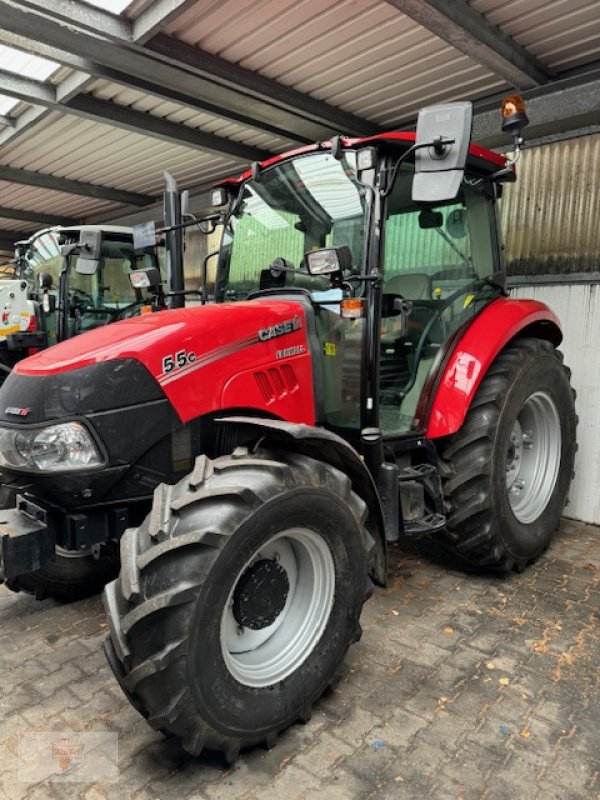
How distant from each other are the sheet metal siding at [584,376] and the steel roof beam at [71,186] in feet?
19.1

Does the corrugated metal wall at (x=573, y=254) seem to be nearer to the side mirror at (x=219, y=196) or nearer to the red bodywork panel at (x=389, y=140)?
the red bodywork panel at (x=389, y=140)

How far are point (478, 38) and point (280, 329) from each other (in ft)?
7.28

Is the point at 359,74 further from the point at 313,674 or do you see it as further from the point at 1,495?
the point at 313,674

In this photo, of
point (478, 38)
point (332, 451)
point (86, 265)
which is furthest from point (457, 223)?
point (86, 265)

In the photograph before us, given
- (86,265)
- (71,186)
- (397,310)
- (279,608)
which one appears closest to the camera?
(279,608)

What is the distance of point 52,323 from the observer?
7.41 m

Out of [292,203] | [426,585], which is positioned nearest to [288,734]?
[426,585]

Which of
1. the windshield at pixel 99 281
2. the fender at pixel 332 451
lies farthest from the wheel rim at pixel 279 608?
the windshield at pixel 99 281

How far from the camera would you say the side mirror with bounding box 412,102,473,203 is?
7.35 ft

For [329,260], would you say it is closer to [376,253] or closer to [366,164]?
[376,253]

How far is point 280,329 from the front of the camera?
259cm

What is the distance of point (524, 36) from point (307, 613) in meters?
3.53

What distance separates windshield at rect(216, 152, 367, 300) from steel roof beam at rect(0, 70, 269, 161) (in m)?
2.53

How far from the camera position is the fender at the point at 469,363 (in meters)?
3.07
